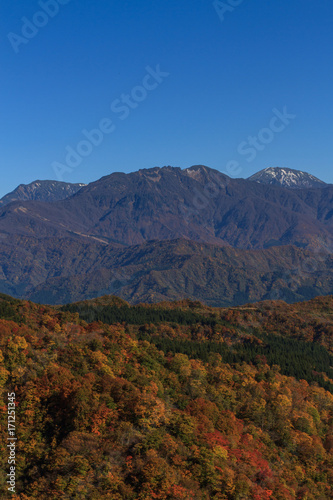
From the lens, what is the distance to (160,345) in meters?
180

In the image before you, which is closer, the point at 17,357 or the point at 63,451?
the point at 63,451

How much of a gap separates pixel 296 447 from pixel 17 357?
6137 cm

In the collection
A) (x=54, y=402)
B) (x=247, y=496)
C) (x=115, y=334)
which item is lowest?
(x=247, y=496)

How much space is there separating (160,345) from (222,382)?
5045cm

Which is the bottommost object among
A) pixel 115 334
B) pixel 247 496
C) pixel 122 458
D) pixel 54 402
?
pixel 247 496

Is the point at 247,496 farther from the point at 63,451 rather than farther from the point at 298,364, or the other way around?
the point at 298,364

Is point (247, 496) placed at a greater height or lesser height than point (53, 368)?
lesser

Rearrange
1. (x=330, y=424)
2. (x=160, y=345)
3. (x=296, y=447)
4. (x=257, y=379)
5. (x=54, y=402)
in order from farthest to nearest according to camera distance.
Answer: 1. (x=160, y=345)
2. (x=257, y=379)
3. (x=330, y=424)
4. (x=296, y=447)
5. (x=54, y=402)

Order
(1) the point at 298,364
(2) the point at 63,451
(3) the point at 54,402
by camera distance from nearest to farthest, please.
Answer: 1. (2) the point at 63,451
2. (3) the point at 54,402
3. (1) the point at 298,364

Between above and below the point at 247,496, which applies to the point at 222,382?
above

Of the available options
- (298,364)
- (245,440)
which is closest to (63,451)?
(245,440)

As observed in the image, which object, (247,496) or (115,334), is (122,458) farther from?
(115,334)

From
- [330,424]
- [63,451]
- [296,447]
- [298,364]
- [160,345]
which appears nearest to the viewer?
[63,451]

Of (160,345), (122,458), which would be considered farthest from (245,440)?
(160,345)
